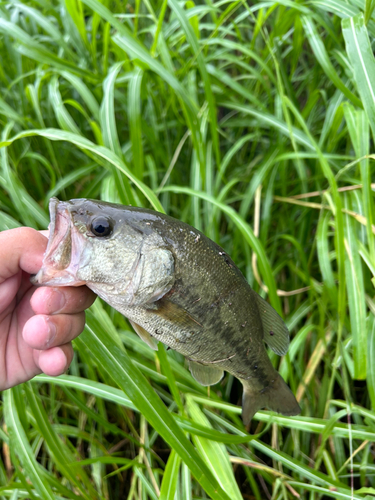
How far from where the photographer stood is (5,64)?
1975 millimetres

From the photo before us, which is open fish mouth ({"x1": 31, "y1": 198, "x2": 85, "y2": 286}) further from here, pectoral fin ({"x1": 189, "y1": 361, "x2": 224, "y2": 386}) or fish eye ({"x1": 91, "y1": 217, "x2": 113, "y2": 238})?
pectoral fin ({"x1": 189, "y1": 361, "x2": 224, "y2": 386})

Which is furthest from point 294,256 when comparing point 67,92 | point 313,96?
point 67,92

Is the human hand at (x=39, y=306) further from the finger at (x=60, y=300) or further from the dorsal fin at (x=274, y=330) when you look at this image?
the dorsal fin at (x=274, y=330)

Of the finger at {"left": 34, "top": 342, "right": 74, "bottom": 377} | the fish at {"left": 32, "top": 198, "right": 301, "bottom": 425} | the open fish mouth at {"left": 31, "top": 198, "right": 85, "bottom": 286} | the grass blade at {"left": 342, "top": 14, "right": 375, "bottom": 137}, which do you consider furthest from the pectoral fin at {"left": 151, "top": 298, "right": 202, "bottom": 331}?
the grass blade at {"left": 342, "top": 14, "right": 375, "bottom": 137}

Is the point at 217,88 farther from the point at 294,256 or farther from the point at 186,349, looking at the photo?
the point at 186,349

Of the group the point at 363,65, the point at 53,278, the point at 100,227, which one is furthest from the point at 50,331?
the point at 363,65

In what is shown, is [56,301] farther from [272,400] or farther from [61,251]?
[272,400]

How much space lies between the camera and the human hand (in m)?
0.89

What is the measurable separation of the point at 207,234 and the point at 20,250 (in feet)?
2.72

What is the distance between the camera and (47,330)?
0.89 m

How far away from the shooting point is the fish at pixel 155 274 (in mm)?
803

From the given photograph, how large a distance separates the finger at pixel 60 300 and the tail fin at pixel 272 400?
0.52 m

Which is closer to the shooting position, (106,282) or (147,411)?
(106,282)

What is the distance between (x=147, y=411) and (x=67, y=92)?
1.66m
